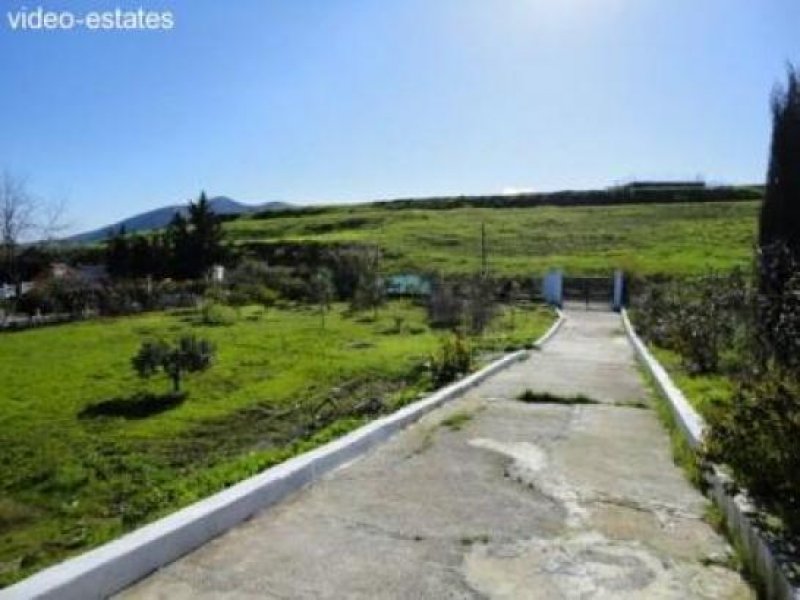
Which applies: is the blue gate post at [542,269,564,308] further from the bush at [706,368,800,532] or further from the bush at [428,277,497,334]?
the bush at [706,368,800,532]

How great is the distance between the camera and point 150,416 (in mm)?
12758

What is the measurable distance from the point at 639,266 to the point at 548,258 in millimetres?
8091

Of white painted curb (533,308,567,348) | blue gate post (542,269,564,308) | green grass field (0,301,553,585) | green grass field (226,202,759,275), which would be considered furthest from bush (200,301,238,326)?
green grass field (226,202,759,275)

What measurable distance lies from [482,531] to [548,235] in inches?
2215

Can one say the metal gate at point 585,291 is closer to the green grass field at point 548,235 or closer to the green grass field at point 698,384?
the green grass field at point 548,235

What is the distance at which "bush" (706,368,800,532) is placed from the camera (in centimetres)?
467

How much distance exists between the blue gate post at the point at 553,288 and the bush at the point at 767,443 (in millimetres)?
30081

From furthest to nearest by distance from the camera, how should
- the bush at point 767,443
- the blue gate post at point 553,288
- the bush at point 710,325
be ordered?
the blue gate post at point 553,288 < the bush at point 710,325 < the bush at point 767,443

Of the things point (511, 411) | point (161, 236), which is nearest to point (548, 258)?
point (161, 236)

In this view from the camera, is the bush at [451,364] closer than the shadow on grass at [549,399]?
No

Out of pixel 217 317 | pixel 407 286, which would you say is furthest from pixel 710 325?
pixel 407 286

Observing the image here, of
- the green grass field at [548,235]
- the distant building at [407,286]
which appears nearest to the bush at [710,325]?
the distant building at [407,286]

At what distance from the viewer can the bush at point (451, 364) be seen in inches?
487

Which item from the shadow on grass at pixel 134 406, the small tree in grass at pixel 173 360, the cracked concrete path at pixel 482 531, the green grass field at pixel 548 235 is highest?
the green grass field at pixel 548 235
